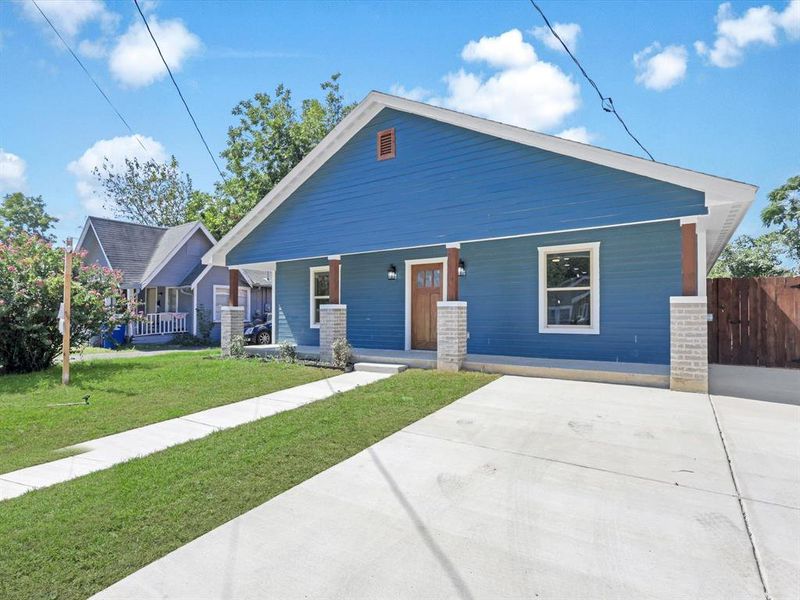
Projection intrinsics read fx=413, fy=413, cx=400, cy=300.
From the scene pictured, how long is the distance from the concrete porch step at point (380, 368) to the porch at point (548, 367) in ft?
0.80

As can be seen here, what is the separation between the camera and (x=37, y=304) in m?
8.83

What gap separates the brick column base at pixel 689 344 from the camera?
5.98 meters

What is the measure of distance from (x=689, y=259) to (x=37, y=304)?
40.5 ft

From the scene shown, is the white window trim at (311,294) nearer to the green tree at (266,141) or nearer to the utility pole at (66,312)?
the utility pole at (66,312)

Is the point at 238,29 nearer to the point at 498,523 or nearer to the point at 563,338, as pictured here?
the point at 563,338

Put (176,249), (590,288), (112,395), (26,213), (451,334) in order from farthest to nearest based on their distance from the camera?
(26,213), (176,249), (590,288), (451,334), (112,395)

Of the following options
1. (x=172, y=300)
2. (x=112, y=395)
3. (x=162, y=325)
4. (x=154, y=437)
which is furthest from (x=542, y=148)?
(x=172, y=300)

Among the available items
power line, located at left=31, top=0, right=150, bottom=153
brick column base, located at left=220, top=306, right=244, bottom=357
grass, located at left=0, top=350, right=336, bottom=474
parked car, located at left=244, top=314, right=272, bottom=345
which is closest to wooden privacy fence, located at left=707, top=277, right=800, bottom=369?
grass, located at left=0, top=350, right=336, bottom=474

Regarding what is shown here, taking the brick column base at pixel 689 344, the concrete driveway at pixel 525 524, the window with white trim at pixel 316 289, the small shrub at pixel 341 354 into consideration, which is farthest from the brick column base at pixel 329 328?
the brick column base at pixel 689 344

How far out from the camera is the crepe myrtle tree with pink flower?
8.69 metres

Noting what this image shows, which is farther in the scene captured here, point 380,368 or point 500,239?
point 500,239

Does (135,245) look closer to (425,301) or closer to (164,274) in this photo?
(164,274)

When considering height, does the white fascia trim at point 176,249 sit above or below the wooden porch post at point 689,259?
above

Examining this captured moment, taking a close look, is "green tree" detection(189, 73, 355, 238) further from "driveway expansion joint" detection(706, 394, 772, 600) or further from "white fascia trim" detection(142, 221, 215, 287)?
"driveway expansion joint" detection(706, 394, 772, 600)
